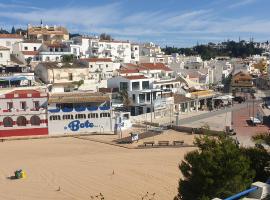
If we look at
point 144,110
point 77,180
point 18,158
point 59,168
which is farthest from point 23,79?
point 77,180

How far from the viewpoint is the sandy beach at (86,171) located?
22.2 metres

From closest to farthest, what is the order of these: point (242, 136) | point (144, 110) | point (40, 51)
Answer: point (242, 136)
point (144, 110)
point (40, 51)

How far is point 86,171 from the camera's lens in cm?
2672

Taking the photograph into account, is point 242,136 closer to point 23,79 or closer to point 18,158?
point 18,158

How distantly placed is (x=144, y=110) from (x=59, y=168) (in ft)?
85.1

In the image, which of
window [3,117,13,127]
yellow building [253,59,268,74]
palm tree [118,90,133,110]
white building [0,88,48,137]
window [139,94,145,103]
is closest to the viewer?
white building [0,88,48,137]

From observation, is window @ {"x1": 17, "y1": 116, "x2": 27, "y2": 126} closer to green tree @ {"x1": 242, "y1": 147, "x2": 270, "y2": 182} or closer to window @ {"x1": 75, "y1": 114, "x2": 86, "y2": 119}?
window @ {"x1": 75, "y1": 114, "x2": 86, "y2": 119}

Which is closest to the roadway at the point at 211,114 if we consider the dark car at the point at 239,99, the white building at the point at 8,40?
the dark car at the point at 239,99

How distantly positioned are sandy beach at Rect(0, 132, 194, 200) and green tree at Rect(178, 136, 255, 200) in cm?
783

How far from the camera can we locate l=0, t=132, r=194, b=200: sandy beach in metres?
22.2

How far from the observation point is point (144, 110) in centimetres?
5256

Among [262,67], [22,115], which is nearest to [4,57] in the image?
[22,115]

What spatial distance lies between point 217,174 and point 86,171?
15216 millimetres

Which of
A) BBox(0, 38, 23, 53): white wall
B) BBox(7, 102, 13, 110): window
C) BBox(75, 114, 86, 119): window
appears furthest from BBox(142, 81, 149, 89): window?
BBox(0, 38, 23, 53): white wall
